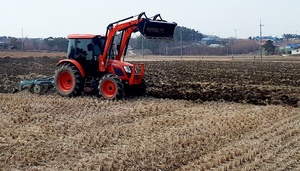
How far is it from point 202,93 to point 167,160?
8.35 meters

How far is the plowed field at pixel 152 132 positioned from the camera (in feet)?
23.0

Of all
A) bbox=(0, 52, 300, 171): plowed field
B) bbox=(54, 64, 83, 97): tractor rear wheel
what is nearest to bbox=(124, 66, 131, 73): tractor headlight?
bbox=(0, 52, 300, 171): plowed field

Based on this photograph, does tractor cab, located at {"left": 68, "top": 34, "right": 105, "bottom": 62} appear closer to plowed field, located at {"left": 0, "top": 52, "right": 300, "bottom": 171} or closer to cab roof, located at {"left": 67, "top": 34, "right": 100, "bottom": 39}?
cab roof, located at {"left": 67, "top": 34, "right": 100, "bottom": 39}

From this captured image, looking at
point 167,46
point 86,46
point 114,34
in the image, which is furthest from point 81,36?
point 167,46

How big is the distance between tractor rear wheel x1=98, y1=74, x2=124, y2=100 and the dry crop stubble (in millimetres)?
534

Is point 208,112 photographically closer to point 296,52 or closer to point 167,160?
point 167,160

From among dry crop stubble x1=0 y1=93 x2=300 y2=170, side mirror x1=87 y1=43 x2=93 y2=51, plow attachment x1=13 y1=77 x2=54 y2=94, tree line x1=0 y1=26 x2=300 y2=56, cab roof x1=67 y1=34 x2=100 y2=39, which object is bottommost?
dry crop stubble x1=0 y1=93 x2=300 y2=170

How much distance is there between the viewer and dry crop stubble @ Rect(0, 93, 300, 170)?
6.98m

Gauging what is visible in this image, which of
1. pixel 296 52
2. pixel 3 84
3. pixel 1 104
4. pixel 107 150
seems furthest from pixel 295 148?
pixel 296 52

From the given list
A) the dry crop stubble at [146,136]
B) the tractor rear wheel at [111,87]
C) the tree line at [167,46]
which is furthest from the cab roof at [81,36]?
the tree line at [167,46]

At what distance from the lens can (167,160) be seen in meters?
7.07

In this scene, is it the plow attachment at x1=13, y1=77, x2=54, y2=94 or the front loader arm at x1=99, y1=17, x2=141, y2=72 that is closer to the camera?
the front loader arm at x1=99, y1=17, x2=141, y2=72

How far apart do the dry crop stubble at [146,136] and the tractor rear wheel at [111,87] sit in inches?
21.0

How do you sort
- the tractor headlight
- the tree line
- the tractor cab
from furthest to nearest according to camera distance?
the tree line → the tractor cab → the tractor headlight
